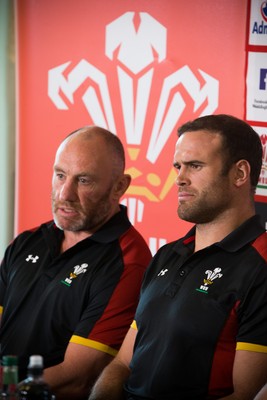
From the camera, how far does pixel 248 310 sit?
2516mm

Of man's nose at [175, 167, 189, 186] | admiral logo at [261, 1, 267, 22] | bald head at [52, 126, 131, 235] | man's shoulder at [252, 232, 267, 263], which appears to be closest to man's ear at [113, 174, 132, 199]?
bald head at [52, 126, 131, 235]

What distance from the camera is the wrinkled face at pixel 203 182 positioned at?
8.91 ft

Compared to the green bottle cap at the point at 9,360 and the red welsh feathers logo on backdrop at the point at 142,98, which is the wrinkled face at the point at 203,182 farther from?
the red welsh feathers logo on backdrop at the point at 142,98

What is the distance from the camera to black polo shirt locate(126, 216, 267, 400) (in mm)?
2529

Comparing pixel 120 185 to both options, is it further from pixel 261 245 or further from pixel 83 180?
pixel 261 245

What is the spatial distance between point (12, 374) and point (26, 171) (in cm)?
237

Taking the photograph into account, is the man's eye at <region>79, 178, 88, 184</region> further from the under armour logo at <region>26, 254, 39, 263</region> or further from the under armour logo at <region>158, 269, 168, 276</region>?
the under armour logo at <region>158, 269, 168, 276</region>

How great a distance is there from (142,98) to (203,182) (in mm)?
1280

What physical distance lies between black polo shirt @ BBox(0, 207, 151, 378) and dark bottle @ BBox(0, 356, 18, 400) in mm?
761

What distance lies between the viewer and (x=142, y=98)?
394 centimetres

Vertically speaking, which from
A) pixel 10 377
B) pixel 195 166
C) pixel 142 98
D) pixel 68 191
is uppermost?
pixel 142 98

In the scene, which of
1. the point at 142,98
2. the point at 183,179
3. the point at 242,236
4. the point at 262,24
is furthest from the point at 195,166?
the point at 142,98

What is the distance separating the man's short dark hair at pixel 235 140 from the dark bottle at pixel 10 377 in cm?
97

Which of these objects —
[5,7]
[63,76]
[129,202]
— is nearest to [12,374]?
[129,202]
